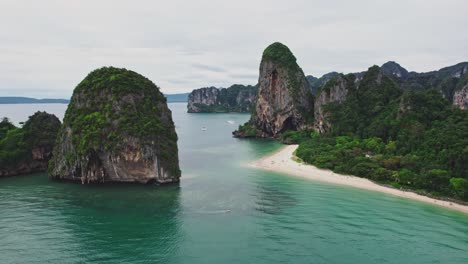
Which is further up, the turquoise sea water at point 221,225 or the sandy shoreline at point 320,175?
the sandy shoreline at point 320,175

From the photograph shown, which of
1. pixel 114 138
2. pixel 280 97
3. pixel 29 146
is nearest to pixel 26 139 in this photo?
pixel 29 146

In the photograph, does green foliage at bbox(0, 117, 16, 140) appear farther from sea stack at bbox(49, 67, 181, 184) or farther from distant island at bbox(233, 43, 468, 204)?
distant island at bbox(233, 43, 468, 204)

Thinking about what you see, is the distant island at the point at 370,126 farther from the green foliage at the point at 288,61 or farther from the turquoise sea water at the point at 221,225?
the turquoise sea water at the point at 221,225

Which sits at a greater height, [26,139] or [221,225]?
[26,139]

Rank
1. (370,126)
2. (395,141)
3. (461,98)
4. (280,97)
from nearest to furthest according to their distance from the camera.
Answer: (395,141)
(370,126)
(280,97)
(461,98)

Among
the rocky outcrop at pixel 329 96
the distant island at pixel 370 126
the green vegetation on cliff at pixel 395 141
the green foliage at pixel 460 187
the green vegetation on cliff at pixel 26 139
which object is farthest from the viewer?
the rocky outcrop at pixel 329 96

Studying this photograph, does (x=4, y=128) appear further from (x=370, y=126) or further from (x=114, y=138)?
(x=370, y=126)

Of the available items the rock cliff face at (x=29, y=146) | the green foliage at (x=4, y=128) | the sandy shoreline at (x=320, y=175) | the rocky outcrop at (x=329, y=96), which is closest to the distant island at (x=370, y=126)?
the rocky outcrop at (x=329, y=96)

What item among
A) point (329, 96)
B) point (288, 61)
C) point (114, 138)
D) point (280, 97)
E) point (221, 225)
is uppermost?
point (288, 61)
